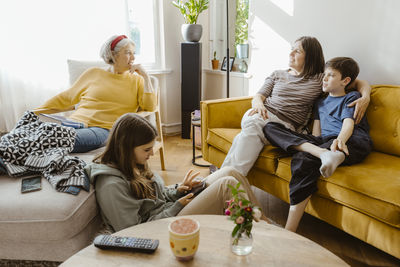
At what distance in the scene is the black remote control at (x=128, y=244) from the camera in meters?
0.84

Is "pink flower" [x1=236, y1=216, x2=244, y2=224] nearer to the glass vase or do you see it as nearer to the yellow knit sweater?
the glass vase

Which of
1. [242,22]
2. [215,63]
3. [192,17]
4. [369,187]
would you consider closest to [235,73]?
[215,63]

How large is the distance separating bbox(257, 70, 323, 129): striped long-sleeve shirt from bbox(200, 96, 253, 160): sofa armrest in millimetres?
239

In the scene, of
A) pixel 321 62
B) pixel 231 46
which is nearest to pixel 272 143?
pixel 321 62

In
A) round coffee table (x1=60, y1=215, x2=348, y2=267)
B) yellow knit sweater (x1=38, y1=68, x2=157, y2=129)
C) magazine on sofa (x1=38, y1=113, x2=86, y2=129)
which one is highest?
yellow knit sweater (x1=38, y1=68, x2=157, y2=129)

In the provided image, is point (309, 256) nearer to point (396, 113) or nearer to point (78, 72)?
point (396, 113)

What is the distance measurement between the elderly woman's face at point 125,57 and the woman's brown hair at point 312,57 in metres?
1.18

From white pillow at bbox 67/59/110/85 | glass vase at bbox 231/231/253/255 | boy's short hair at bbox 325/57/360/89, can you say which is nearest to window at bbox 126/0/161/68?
white pillow at bbox 67/59/110/85

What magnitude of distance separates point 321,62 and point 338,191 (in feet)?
3.15

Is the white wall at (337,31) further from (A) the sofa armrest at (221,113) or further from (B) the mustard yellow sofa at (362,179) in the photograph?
(A) the sofa armrest at (221,113)

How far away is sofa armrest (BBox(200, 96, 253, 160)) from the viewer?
2209mm

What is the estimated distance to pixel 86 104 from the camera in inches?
86.7

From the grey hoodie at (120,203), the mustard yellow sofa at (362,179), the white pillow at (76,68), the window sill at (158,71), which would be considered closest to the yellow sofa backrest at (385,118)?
the mustard yellow sofa at (362,179)

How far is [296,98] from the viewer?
2.05 m
